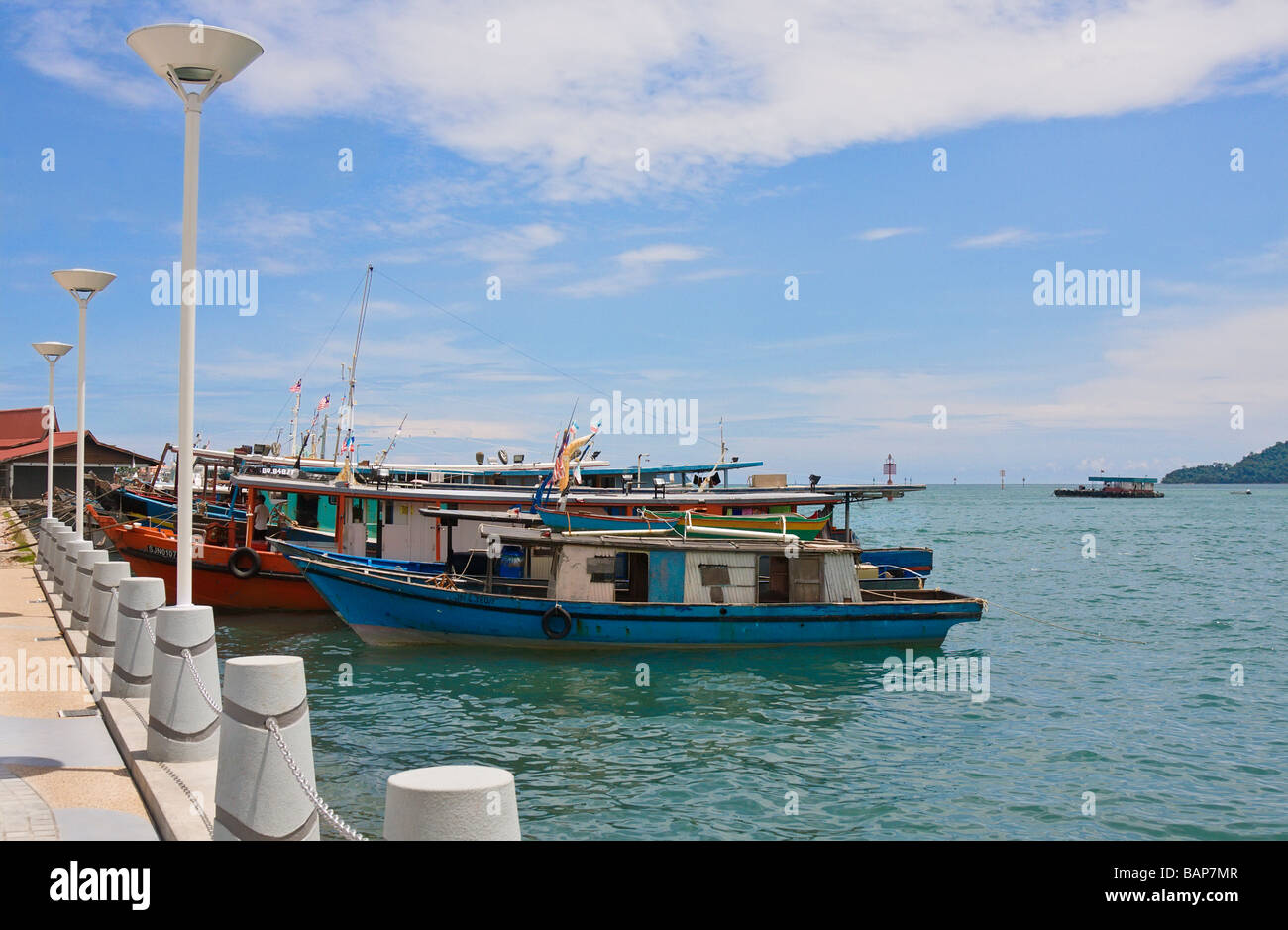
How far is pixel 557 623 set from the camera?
830 inches

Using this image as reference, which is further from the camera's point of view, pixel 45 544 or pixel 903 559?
pixel 903 559

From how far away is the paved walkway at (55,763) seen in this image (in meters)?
7.00

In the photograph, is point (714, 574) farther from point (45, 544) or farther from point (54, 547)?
point (45, 544)

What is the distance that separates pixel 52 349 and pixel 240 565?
6.64 m

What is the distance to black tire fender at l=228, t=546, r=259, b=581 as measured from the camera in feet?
84.9

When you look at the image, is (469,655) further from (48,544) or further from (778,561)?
(48,544)


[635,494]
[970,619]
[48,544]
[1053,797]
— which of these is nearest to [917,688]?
[970,619]

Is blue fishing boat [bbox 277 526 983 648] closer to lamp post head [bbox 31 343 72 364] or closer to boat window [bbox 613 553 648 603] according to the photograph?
boat window [bbox 613 553 648 603]

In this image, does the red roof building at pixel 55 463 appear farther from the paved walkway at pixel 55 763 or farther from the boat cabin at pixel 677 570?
the paved walkway at pixel 55 763

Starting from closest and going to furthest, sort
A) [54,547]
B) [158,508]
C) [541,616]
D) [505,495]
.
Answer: [541,616] < [54,547] < [505,495] < [158,508]

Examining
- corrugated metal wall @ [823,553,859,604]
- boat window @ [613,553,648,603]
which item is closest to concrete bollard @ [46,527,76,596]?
boat window @ [613,553,648,603]

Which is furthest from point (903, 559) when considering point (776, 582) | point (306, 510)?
point (306, 510)

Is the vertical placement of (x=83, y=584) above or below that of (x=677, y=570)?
above
